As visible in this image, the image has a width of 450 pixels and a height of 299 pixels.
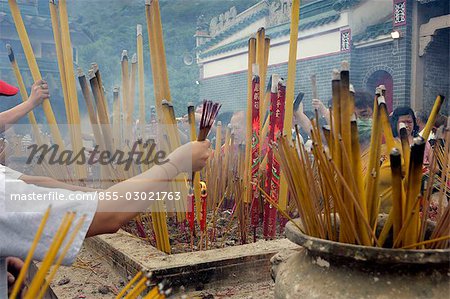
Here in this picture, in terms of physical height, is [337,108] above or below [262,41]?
below

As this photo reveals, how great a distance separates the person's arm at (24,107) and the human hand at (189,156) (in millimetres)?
1383

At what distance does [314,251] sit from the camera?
42.8 inches

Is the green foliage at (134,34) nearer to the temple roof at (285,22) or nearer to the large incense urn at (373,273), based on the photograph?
the temple roof at (285,22)

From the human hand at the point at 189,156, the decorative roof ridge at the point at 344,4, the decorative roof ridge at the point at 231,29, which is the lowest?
the human hand at the point at 189,156

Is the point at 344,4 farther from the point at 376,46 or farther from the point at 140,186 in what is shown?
the point at 140,186

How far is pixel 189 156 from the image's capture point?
3.55 feet

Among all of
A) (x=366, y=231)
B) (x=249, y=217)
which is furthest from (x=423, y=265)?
(x=249, y=217)

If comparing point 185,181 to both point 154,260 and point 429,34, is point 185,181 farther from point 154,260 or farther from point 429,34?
point 429,34

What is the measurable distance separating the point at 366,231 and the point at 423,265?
137 mm

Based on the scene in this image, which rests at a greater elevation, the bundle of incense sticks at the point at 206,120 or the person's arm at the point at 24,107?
the person's arm at the point at 24,107

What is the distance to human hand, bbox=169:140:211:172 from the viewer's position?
3.50ft

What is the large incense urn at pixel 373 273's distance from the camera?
95cm

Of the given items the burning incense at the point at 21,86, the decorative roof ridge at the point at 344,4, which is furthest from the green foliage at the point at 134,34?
the burning incense at the point at 21,86

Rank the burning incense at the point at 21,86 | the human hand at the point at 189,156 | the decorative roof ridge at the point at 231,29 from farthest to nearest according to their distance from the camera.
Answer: the decorative roof ridge at the point at 231,29 → the burning incense at the point at 21,86 → the human hand at the point at 189,156
